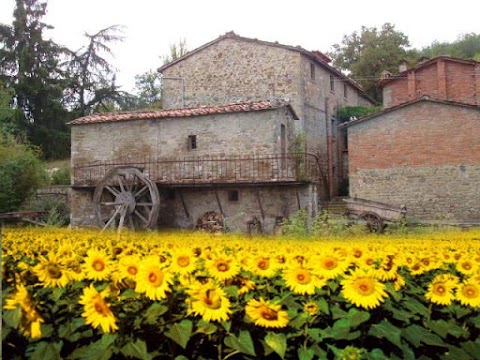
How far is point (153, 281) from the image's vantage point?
1.19 meters

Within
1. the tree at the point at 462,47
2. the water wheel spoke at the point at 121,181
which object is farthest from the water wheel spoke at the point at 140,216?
the tree at the point at 462,47

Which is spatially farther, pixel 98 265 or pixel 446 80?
pixel 446 80

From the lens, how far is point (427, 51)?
1584cm

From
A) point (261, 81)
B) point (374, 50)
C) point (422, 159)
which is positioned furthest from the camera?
point (374, 50)

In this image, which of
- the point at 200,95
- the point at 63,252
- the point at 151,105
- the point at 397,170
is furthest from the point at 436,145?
the point at 63,252

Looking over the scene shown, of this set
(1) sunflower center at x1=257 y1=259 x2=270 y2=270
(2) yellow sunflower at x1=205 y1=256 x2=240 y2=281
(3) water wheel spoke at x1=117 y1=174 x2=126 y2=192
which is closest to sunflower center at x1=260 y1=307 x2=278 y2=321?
(2) yellow sunflower at x1=205 y1=256 x2=240 y2=281

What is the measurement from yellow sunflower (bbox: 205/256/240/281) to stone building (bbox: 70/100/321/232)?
712cm

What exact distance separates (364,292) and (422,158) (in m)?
10.2

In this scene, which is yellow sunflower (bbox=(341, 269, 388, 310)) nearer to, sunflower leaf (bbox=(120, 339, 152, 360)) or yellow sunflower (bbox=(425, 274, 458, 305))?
yellow sunflower (bbox=(425, 274, 458, 305))

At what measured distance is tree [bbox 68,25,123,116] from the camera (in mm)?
2824

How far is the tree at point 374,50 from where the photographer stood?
17.4 meters

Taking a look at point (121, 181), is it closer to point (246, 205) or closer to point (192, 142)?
point (192, 142)

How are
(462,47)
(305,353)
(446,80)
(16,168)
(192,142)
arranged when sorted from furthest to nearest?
(446,80)
(462,47)
(192,142)
(16,168)
(305,353)

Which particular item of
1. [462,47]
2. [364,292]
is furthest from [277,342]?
[462,47]
